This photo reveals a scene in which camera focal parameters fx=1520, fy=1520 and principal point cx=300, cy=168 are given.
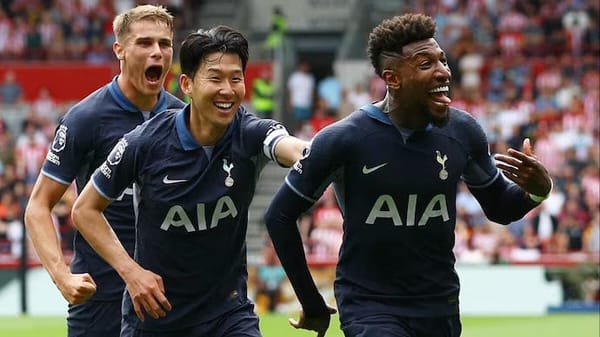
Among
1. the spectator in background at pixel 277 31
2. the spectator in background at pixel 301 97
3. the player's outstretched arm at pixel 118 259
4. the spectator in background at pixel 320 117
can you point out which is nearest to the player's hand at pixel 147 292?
the player's outstretched arm at pixel 118 259

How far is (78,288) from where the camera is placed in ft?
22.8

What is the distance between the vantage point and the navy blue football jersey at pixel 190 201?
7.03 meters

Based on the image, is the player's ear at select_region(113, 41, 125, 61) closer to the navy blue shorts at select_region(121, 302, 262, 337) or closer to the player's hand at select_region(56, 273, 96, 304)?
the player's hand at select_region(56, 273, 96, 304)

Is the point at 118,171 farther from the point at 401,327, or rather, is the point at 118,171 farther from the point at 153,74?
the point at 401,327

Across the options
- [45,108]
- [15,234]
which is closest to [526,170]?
[15,234]

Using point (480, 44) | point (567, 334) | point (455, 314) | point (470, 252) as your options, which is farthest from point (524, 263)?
point (455, 314)

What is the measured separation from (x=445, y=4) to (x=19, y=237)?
10.4m

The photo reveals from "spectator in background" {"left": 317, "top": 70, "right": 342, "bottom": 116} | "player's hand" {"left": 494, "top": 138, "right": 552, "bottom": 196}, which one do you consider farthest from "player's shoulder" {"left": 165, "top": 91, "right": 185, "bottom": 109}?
"spectator in background" {"left": 317, "top": 70, "right": 342, "bottom": 116}

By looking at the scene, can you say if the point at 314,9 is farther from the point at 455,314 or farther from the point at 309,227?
the point at 455,314

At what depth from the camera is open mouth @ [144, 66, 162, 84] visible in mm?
8195

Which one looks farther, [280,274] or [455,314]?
[280,274]

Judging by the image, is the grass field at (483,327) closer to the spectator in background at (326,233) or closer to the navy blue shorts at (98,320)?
the spectator in background at (326,233)

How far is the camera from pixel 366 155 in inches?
271

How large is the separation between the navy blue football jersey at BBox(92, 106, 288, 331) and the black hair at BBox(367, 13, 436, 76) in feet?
1.93
